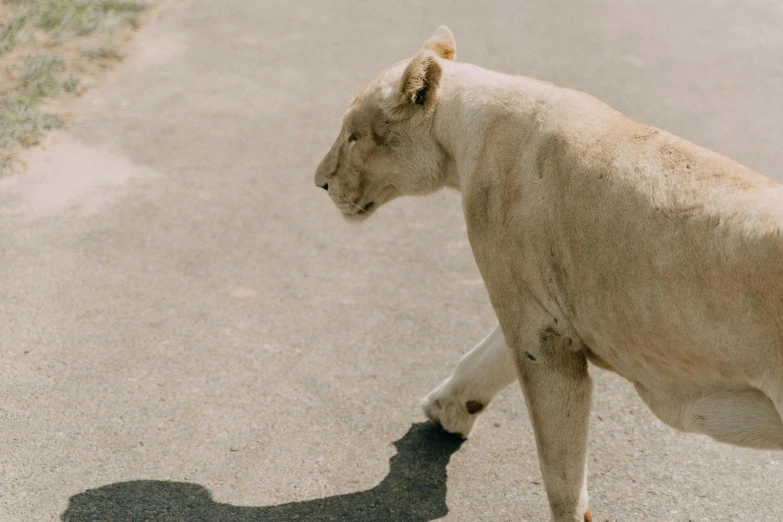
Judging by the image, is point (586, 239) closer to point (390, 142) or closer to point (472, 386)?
point (390, 142)

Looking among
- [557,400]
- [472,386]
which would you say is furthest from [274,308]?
[557,400]

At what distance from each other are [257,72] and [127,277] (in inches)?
164

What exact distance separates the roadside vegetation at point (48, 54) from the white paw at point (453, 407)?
486 cm

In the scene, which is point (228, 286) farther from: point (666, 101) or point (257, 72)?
point (666, 101)

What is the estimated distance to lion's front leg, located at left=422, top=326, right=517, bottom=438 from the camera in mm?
5000

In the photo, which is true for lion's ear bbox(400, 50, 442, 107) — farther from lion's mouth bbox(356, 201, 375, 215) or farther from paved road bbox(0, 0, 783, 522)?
paved road bbox(0, 0, 783, 522)

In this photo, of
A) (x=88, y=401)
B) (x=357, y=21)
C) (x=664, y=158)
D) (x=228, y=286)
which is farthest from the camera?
(x=357, y=21)

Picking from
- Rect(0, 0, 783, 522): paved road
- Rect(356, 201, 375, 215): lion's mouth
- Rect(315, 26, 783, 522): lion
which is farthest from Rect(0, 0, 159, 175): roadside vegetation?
Rect(315, 26, 783, 522): lion

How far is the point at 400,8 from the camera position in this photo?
1236cm

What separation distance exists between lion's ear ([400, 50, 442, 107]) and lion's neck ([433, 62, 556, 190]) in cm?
8

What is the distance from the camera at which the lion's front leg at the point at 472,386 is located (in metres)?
5.00

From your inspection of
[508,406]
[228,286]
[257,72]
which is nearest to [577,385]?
[508,406]

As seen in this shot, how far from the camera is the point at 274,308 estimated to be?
259 inches

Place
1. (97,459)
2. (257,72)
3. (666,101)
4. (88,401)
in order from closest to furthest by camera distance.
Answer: (97,459) < (88,401) < (666,101) < (257,72)
